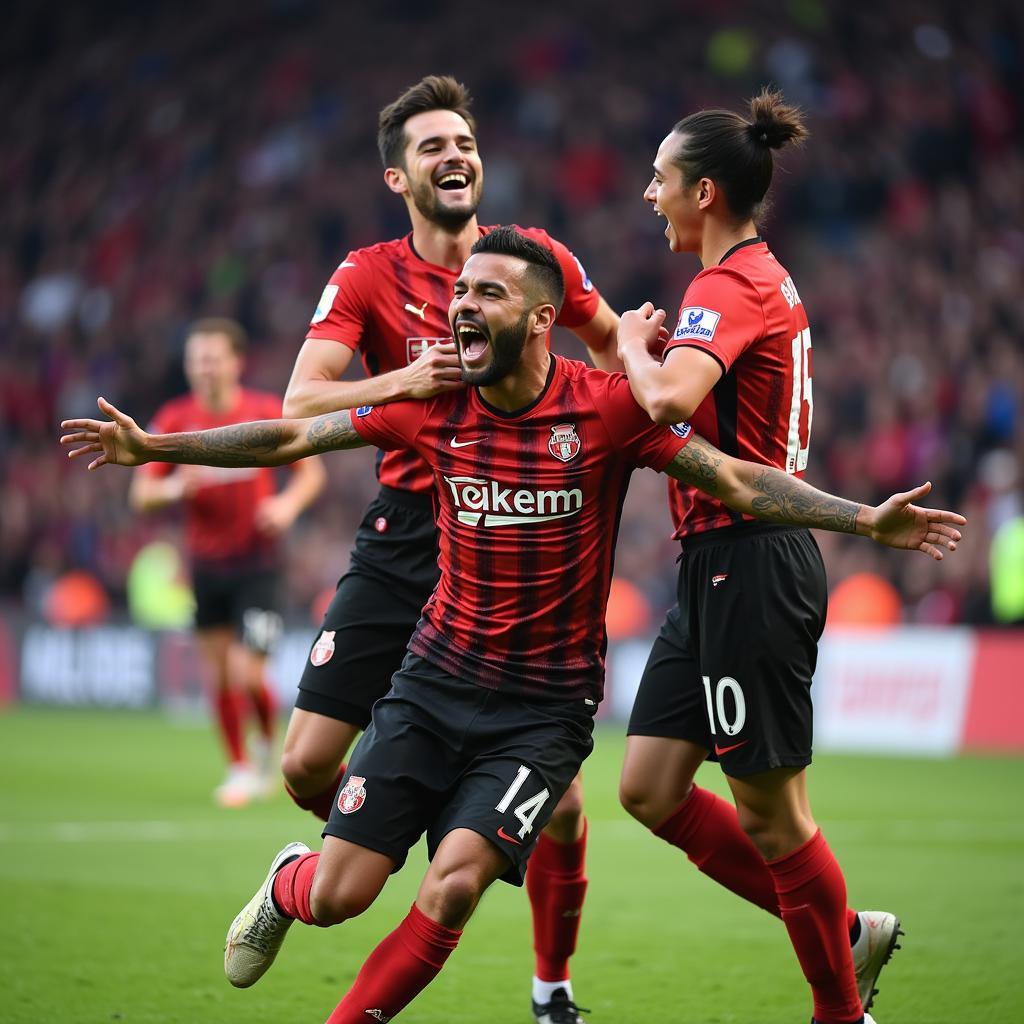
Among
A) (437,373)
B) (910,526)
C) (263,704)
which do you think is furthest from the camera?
(263,704)

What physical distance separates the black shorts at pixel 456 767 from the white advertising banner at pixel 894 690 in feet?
30.6

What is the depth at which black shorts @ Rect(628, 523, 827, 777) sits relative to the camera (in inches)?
181

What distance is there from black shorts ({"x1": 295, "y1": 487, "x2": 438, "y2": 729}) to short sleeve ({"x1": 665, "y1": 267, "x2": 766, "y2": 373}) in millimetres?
1436

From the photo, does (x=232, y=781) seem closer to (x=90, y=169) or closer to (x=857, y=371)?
(x=857, y=371)

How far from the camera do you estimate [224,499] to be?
10742mm

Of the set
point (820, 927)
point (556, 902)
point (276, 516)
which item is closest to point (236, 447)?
point (556, 902)

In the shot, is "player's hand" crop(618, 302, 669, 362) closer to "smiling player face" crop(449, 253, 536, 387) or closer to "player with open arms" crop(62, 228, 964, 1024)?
"player with open arms" crop(62, 228, 964, 1024)

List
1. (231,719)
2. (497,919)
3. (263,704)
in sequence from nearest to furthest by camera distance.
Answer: (497,919), (263,704), (231,719)

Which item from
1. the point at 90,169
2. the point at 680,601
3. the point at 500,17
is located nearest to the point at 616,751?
the point at 680,601

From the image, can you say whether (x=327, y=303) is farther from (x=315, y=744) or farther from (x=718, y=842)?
(x=718, y=842)

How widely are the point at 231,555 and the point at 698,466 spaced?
21.6ft

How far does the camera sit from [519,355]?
4508 millimetres

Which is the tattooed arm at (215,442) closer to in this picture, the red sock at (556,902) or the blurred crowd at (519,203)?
the red sock at (556,902)

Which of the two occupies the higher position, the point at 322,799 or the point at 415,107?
the point at 415,107
